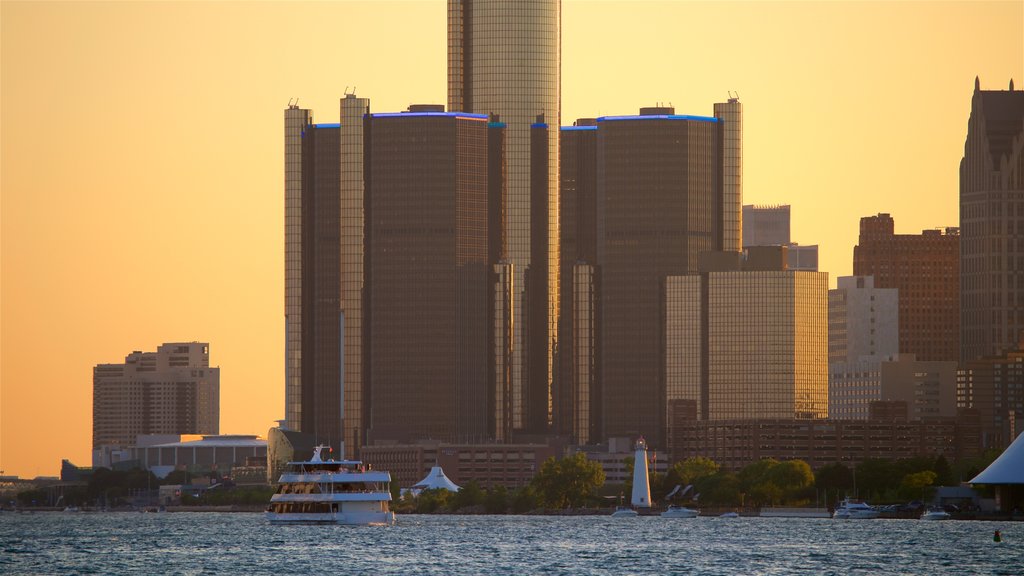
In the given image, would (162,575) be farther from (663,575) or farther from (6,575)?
(663,575)

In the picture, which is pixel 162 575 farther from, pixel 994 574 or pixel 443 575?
pixel 994 574

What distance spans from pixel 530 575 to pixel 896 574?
29.3 meters

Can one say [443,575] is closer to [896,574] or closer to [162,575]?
[162,575]

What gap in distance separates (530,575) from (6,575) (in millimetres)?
41857

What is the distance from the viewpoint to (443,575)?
199750 mm

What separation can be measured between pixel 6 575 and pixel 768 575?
60808 millimetres

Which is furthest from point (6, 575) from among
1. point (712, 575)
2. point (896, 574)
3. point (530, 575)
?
point (896, 574)

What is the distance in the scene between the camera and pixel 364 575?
199m

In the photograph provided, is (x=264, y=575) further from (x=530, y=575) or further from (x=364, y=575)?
(x=530, y=575)

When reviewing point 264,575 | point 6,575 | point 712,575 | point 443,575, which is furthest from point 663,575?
point 6,575

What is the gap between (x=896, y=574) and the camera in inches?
7864

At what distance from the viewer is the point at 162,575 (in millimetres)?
199750

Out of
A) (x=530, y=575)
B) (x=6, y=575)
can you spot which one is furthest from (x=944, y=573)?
(x=6, y=575)

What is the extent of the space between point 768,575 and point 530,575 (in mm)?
18951
